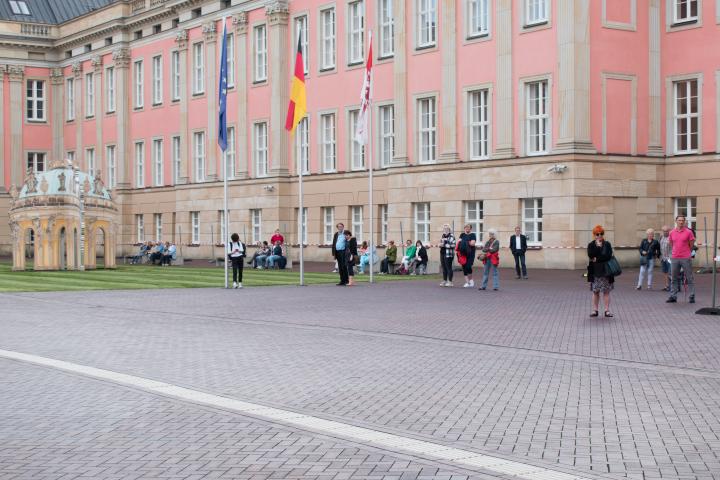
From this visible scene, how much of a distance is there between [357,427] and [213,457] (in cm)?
171

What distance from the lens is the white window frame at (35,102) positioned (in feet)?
279

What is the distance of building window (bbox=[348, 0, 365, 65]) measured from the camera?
5575 centimetres

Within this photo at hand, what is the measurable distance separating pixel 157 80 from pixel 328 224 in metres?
20.4

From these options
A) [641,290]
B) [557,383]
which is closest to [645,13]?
[641,290]

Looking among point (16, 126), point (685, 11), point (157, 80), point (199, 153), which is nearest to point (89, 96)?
point (16, 126)

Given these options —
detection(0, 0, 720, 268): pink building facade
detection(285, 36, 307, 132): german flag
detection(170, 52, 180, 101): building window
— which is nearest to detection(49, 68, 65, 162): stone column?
detection(0, 0, 720, 268): pink building facade

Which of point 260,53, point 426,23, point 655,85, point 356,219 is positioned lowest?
point 356,219

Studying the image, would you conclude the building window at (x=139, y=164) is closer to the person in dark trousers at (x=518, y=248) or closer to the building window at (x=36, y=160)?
the building window at (x=36, y=160)

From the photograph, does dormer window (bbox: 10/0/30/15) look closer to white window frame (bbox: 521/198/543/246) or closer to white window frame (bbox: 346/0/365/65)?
white window frame (bbox: 346/0/365/65)

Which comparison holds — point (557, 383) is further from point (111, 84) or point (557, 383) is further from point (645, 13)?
point (111, 84)

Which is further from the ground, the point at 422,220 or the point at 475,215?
the point at 475,215

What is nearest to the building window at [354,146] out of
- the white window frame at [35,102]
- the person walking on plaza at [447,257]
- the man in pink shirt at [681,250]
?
the person walking on plaza at [447,257]

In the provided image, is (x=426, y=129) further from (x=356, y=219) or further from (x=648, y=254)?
(x=648, y=254)

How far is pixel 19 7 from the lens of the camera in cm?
8762
